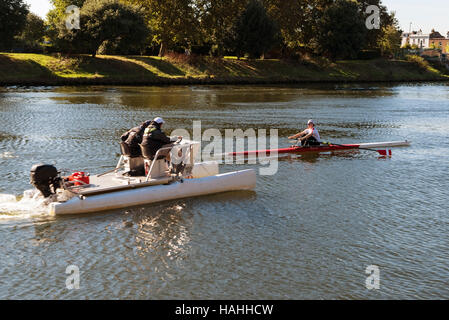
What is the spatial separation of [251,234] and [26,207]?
714 cm

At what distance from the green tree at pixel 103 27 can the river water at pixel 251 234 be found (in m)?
39.9

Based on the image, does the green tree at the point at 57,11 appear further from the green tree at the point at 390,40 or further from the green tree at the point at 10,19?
the green tree at the point at 390,40

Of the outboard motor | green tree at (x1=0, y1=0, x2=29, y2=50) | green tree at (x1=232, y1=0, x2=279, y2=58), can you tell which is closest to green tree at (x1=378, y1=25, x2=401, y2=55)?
green tree at (x1=232, y1=0, x2=279, y2=58)

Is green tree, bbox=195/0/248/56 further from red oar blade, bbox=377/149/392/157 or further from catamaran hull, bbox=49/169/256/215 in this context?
catamaran hull, bbox=49/169/256/215

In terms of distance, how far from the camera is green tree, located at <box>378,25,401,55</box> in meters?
103

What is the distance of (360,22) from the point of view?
88.9m

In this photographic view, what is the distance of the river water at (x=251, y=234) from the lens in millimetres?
11820

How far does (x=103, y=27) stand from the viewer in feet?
217

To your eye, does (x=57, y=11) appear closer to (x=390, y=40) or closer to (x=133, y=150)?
(x=390, y=40)

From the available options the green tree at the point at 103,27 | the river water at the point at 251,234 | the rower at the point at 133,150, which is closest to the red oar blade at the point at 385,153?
the river water at the point at 251,234

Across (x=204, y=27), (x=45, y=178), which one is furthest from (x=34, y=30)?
(x=45, y=178)

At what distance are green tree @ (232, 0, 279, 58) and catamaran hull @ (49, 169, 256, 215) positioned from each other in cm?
6415

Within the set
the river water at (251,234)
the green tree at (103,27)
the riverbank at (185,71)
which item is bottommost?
the river water at (251,234)

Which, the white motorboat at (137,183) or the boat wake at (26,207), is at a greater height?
the white motorboat at (137,183)
